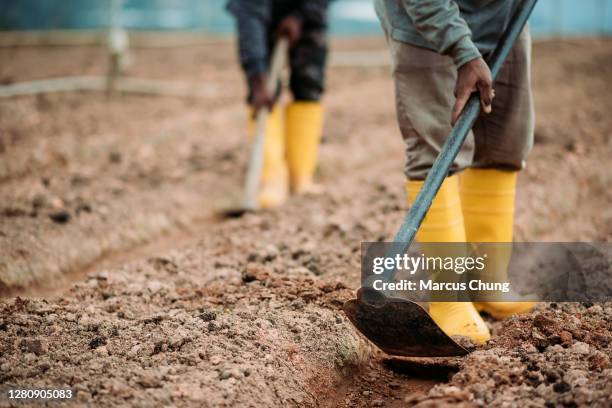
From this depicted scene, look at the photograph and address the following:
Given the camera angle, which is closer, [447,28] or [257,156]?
[447,28]

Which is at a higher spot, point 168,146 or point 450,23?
point 450,23

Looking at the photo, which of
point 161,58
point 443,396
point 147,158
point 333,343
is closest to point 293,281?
point 333,343

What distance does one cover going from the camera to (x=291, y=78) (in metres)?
4.52

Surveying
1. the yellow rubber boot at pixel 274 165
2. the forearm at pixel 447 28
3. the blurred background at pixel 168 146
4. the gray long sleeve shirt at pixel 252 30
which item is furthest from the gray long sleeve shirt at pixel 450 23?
the yellow rubber boot at pixel 274 165

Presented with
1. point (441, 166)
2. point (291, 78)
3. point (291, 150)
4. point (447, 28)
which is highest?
point (447, 28)

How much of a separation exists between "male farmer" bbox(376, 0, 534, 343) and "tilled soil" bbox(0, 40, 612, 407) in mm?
397

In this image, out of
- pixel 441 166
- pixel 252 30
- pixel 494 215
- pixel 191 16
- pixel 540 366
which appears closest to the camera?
pixel 540 366

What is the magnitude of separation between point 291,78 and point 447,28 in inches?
101

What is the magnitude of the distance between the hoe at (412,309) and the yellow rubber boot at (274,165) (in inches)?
88.7

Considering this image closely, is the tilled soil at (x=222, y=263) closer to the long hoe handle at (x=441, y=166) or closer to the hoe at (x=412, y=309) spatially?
the hoe at (x=412, y=309)

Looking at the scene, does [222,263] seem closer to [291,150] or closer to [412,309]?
[412,309]

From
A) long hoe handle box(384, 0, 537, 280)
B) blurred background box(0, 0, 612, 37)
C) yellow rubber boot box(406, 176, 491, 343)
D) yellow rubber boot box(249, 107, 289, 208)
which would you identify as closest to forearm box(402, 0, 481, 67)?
long hoe handle box(384, 0, 537, 280)

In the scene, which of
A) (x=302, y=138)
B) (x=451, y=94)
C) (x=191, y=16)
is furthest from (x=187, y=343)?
(x=191, y=16)

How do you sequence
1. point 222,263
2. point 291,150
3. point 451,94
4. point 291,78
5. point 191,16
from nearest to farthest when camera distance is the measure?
point 451,94, point 222,263, point 291,78, point 291,150, point 191,16
